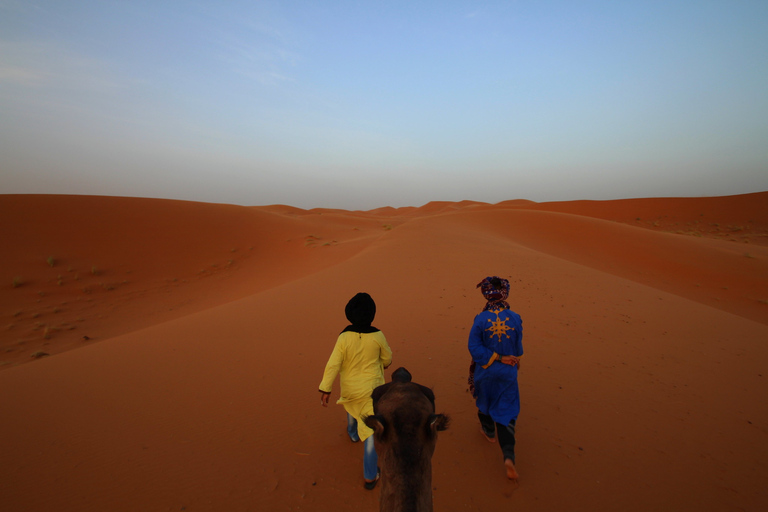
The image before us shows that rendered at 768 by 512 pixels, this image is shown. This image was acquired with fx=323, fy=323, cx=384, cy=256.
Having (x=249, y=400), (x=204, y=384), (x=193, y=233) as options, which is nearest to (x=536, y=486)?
(x=249, y=400)

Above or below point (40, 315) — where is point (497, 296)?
above

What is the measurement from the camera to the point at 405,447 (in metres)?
1.22

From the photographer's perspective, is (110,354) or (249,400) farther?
(110,354)

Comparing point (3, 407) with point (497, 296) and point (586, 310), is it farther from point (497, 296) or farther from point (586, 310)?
point (586, 310)

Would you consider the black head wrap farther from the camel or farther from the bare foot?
the bare foot

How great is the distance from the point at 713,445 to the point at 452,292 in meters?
5.89

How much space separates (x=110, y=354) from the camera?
6137 mm

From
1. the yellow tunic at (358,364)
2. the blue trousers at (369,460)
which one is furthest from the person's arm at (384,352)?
the blue trousers at (369,460)

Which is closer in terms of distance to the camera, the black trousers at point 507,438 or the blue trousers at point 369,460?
the blue trousers at point 369,460

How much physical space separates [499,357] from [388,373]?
96.6 inches

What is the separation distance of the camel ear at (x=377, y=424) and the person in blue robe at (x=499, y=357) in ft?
7.23

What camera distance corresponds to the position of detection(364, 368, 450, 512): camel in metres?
1.12

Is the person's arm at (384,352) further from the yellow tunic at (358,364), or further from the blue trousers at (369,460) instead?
the blue trousers at (369,460)

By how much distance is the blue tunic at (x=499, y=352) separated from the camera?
3369 millimetres
